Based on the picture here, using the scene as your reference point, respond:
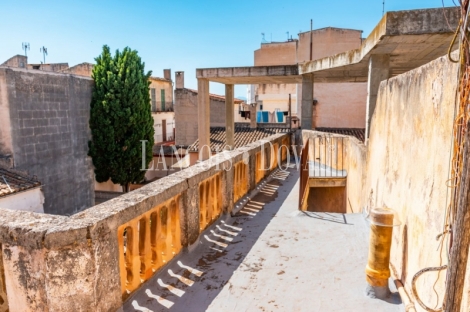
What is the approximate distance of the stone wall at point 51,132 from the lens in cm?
1269

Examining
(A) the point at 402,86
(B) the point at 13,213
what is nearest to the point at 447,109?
(A) the point at 402,86

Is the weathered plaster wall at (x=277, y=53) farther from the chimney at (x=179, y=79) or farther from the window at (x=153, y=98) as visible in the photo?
the window at (x=153, y=98)

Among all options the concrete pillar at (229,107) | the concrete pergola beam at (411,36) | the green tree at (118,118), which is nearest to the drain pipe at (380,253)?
the concrete pergola beam at (411,36)

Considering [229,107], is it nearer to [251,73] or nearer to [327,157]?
[251,73]

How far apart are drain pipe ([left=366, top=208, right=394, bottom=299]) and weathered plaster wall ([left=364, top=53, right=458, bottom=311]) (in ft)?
0.52

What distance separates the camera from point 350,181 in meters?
8.12

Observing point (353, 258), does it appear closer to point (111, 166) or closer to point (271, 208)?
point (271, 208)

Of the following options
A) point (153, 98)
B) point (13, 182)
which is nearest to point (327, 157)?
point (13, 182)

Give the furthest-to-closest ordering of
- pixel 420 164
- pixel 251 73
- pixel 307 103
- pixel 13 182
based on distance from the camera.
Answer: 1. pixel 251 73
2. pixel 307 103
3. pixel 13 182
4. pixel 420 164

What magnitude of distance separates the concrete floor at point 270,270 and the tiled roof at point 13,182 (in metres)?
8.94

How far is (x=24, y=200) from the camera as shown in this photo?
37.6 ft

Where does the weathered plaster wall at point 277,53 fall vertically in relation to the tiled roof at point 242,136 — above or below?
above

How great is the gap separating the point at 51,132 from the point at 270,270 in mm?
13759

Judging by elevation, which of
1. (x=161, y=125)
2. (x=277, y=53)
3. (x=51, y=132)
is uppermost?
(x=277, y=53)
